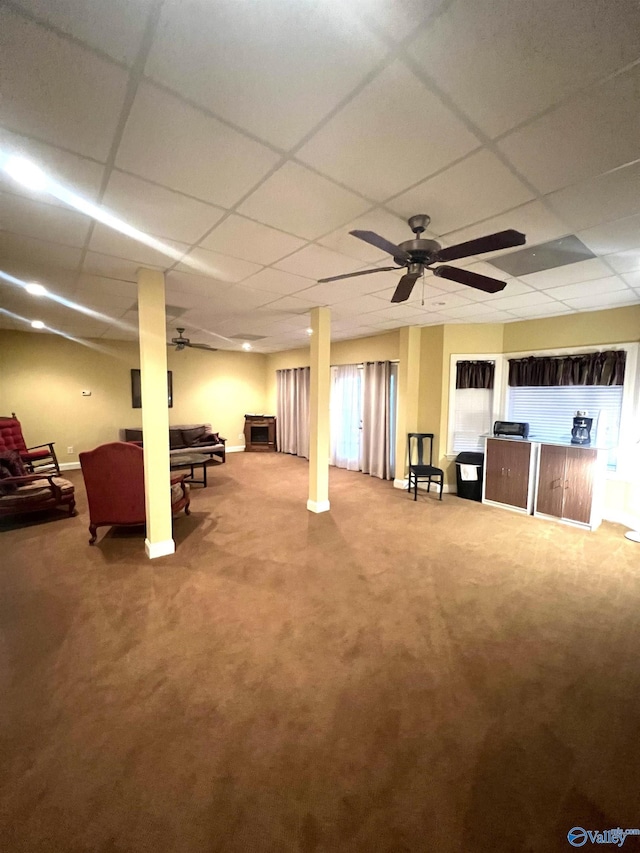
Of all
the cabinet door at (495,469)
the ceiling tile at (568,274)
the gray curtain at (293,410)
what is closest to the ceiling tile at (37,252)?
the ceiling tile at (568,274)

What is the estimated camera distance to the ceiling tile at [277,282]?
123 inches

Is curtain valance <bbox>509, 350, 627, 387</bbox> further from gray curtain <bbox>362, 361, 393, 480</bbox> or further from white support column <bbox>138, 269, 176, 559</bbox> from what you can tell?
white support column <bbox>138, 269, 176, 559</bbox>

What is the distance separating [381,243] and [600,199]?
1285 millimetres

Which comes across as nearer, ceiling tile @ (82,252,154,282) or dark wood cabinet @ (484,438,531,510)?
ceiling tile @ (82,252,154,282)

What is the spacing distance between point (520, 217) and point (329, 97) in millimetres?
1474

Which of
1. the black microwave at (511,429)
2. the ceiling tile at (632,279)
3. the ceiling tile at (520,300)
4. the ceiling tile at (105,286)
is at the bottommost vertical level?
the black microwave at (511,429)

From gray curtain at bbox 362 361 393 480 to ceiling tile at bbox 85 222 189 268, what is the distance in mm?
4060

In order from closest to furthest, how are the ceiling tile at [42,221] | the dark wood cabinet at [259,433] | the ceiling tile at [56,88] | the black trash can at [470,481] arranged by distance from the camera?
the ceiling tile at [56,88]
the ceiling tile at [42,221]
the black trash can at [470,481]
the dark wood cabinet at [259,433]

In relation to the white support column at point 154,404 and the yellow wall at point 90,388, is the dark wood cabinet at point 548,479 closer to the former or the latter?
the white support column at point 154,404

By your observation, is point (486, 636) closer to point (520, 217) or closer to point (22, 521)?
point (520, 217)

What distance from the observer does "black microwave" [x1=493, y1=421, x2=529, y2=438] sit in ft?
15.4

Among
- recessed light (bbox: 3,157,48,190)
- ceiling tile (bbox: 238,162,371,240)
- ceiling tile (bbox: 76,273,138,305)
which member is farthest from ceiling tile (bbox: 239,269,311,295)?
recessed light (bbox: 3,157,48,190)

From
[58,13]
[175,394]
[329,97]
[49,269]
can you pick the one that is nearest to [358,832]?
[329,97]

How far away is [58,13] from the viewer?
1022mm
